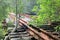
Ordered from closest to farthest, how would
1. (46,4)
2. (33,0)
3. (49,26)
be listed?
(49,26), (46,4), (33,0)

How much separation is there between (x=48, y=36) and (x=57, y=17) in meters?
3.03

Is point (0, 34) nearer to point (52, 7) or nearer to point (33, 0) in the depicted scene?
point (52, 7)

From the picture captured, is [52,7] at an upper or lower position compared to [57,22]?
upper

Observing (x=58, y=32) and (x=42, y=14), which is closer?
(x=58, y=32)

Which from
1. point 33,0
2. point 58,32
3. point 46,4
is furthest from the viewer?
point 33,0

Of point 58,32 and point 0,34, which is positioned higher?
point 58,32

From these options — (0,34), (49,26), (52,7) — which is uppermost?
(52,7)

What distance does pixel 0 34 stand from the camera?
26.5ft

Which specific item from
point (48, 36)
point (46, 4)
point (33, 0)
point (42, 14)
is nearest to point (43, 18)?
point (42, 14)

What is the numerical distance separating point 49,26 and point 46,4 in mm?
1778

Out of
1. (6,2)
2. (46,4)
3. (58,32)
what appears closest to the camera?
(58,32)

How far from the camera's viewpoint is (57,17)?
8109 mm

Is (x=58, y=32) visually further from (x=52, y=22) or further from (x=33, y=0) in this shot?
(x=33, y=0)

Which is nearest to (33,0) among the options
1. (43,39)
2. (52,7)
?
(52,7)
